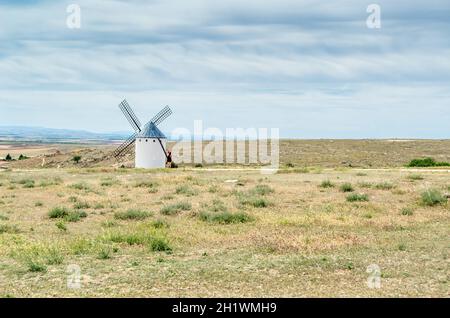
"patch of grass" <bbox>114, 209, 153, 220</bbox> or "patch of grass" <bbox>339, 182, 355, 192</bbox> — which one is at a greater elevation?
"patch of grass" <bbox>339, 182, 355, 192</bbox>

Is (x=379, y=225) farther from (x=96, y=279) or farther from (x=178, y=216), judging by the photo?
(x=96, y=279)

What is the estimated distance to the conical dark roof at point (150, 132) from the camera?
60969 mm

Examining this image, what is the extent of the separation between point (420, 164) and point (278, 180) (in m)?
29.4

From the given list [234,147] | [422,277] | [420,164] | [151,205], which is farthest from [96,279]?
[234,147]

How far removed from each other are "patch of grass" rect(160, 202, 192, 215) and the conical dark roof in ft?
117

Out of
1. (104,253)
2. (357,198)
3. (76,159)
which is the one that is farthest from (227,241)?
(76,159)

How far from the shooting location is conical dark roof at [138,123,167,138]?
60969 millimetres

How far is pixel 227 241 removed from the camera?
1773 centimetres

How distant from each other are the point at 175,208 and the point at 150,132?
36.8m

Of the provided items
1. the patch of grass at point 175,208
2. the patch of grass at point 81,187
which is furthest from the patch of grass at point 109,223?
the patch of grass at point 81,187

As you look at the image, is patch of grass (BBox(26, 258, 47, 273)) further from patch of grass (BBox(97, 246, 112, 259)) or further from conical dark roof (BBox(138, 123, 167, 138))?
conical dark roof (BBox(138, 123, 167, 138))

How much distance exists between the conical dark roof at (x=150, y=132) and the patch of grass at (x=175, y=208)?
35577 millimetres

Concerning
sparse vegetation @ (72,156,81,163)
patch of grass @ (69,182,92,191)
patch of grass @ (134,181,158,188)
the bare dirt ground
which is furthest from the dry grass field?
sparse vegetation @ (72,156,81,163)

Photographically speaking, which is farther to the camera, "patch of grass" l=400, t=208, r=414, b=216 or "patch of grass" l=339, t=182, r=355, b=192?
"patch of grass" l=339, t=182, r=355, b=192
